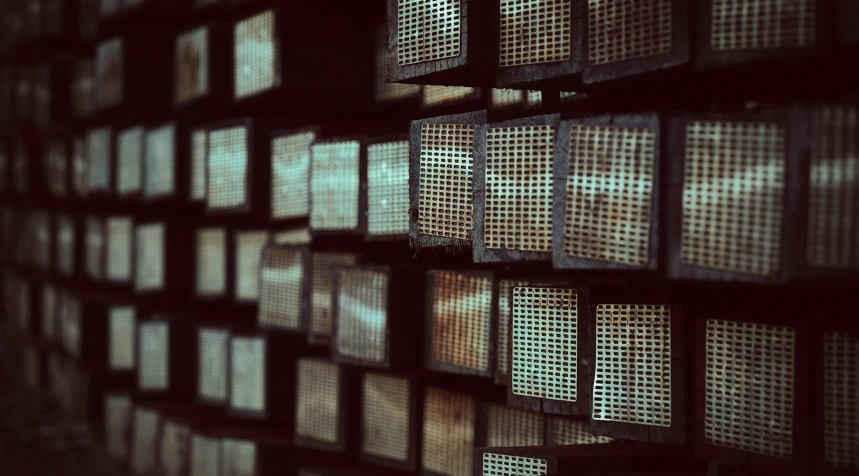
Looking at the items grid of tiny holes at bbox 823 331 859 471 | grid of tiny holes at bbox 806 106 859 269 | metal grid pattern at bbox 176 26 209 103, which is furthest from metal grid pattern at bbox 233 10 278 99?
grid of tiny holes at bbox 823 331 859 471

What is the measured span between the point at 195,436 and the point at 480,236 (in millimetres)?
2677

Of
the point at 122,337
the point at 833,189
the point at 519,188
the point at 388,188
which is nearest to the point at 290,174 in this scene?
the point at 388,188

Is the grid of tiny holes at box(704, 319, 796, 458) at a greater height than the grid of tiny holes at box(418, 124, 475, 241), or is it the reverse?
the grid of tiny holes at box(418, 124, 475, 241)

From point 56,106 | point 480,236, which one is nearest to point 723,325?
point 480,236

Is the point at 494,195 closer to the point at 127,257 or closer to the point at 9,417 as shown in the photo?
the point at 127,257

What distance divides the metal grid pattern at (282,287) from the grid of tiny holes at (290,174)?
0.20 metres

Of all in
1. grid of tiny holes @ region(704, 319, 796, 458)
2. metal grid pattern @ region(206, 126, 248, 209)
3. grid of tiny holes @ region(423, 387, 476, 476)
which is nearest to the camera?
grid of tiny holes @ region(704, 319, 796, 458)

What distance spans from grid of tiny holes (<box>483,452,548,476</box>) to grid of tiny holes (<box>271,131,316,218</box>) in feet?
5.40

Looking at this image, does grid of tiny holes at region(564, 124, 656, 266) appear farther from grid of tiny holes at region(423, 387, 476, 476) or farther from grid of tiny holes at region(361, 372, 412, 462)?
grid of tiny holes at region(361, 372, 412, 462)

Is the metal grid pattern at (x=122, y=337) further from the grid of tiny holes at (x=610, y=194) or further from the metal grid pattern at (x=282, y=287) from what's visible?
the grid of tiny holes at (x=610, y=194)

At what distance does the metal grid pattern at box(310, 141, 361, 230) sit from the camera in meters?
3.52

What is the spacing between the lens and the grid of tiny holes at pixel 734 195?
6.58ft

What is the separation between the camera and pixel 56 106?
6.83m

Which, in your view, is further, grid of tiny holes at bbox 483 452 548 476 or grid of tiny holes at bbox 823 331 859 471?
grid of tiny holes at bbox 483 452 548 476
